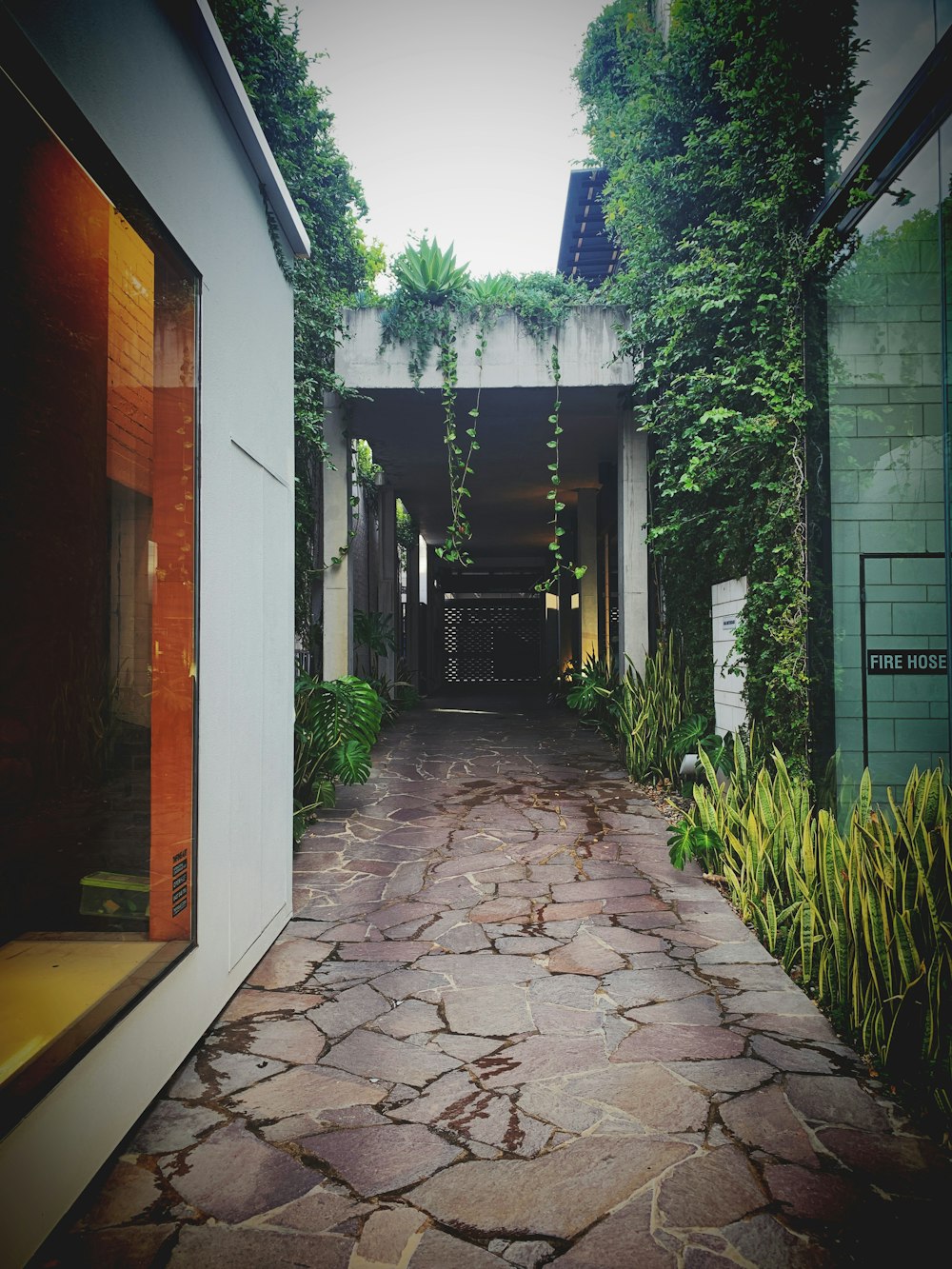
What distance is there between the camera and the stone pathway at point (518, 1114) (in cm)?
154

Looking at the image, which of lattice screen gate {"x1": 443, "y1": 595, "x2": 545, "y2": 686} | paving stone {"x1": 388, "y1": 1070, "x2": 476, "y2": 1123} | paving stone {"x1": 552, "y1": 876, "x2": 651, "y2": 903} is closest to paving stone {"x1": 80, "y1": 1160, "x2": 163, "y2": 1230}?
paving stone {"x1": 388, "y1": 1070, "x2": 476, "y2": 1123}

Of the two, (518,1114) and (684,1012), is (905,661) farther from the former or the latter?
(518,1114)

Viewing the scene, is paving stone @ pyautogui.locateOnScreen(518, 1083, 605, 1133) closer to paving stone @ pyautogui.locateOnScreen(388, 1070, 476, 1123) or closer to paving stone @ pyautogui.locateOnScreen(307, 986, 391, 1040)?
paving stone @ pyautogui.locateOnScreen(388, 1070, 476, 1123)

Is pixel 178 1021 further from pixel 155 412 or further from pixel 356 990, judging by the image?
pixel 155 412

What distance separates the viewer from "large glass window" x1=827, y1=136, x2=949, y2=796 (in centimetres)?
332

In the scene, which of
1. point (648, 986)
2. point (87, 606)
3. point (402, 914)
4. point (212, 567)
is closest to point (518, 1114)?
point (648, 986)

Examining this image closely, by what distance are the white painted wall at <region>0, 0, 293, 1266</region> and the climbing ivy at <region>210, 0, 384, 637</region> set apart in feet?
8.48

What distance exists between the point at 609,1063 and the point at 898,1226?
0.84 m

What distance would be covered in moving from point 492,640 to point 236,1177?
1925 centimetres

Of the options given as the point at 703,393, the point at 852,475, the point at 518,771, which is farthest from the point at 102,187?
the point at 518,771

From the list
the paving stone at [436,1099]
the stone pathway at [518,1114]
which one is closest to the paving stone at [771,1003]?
the stone pathway at [518,1114]

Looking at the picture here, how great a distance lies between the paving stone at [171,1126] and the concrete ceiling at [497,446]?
598cm

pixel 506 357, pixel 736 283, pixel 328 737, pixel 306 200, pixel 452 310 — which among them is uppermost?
pixel 306 200

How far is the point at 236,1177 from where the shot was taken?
1729mm
